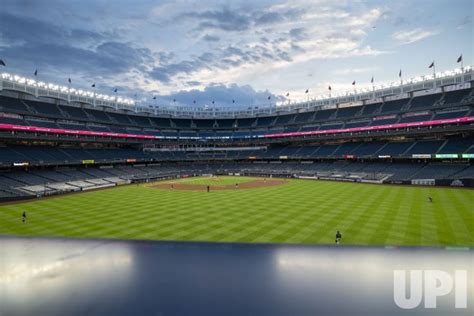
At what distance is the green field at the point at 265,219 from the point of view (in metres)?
20.5

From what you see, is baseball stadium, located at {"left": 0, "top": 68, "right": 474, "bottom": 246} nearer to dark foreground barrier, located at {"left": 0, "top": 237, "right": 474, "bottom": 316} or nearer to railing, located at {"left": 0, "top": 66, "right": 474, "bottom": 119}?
railing, located at {"left": 0, "top": 66, "right": 474, "bottom": 119}

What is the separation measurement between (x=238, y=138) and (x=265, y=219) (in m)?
76.6

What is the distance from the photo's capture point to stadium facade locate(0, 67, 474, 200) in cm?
5400

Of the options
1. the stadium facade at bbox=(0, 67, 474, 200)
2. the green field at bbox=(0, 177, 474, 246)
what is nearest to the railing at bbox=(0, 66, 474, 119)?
the stadium facade at bbox=(0, 67, 474, 200)

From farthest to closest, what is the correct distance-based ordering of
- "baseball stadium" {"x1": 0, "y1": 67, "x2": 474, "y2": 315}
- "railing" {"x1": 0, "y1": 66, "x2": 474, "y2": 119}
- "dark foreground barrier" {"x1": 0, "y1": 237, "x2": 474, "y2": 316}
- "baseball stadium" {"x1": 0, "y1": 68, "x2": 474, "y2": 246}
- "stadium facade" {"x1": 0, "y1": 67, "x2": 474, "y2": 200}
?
"railing" {"x1": 0, "y1": 66, "x2": 474, "y2": 119}, "stadium facade" {"x1": 0, "y1": 67, "x2": 474, "y2": 200}, "baseball stadium" {"x1": 0, "y1": 68, "x2": 474, "y2": 246}, "baseball stadium" {"x1": 0, "y1": 67, "x2": 474, "y2": 315}, "dark foreground barrier" {"x1": 0, "y1": 237, "x2": 474, "y2": 316}

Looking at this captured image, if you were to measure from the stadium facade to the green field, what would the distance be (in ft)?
58.5

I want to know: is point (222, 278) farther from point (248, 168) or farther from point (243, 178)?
point (248, 168)

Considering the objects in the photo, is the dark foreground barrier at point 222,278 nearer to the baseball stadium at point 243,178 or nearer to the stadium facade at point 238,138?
the baseball stadium at point 243,178

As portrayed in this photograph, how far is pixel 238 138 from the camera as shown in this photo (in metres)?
101

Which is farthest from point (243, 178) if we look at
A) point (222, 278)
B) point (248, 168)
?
point (222, 278)

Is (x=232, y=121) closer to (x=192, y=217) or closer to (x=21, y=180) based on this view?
(x=21, y=180)

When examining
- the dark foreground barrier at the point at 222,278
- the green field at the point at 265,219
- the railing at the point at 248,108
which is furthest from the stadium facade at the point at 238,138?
the dark foreground barrier at the point at 222,278

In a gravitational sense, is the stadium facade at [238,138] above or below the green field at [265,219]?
above

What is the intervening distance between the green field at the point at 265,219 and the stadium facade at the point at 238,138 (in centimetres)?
1782
